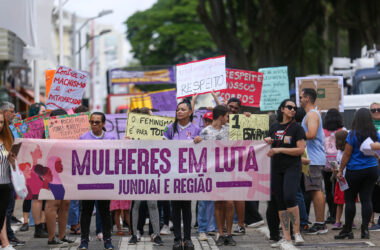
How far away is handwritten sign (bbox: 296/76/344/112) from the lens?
14.2m

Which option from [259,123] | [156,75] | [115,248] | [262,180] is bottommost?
[115,248]

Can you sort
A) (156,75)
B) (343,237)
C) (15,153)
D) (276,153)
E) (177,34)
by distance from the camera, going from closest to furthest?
(15,153), (276,153), (343,237), (156,75), (177,34)

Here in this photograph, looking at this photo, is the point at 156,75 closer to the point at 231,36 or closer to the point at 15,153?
the point at 231,36

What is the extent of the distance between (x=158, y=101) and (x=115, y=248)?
6.37m

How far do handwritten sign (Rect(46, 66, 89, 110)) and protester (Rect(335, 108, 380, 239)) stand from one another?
4.57 m

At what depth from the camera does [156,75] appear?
46.6 metres

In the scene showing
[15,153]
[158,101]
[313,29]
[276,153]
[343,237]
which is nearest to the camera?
[15,153]

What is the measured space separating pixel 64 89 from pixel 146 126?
8.47 ft

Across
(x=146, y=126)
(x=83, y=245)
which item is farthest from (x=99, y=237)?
(x=146, y=126)

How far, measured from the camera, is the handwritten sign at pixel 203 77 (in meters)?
11.8

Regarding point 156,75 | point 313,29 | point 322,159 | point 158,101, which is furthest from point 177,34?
point 322,159

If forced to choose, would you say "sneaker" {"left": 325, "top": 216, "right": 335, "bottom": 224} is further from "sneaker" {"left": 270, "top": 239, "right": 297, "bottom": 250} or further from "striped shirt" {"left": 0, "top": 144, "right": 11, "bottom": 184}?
"striped shirt" {"left": 0, "top": 144, "right": 11, "bottom": 184}

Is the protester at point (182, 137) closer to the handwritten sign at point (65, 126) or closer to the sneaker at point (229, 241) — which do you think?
the sneaker at point (229, 241)

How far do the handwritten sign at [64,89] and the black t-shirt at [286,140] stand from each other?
423cm
